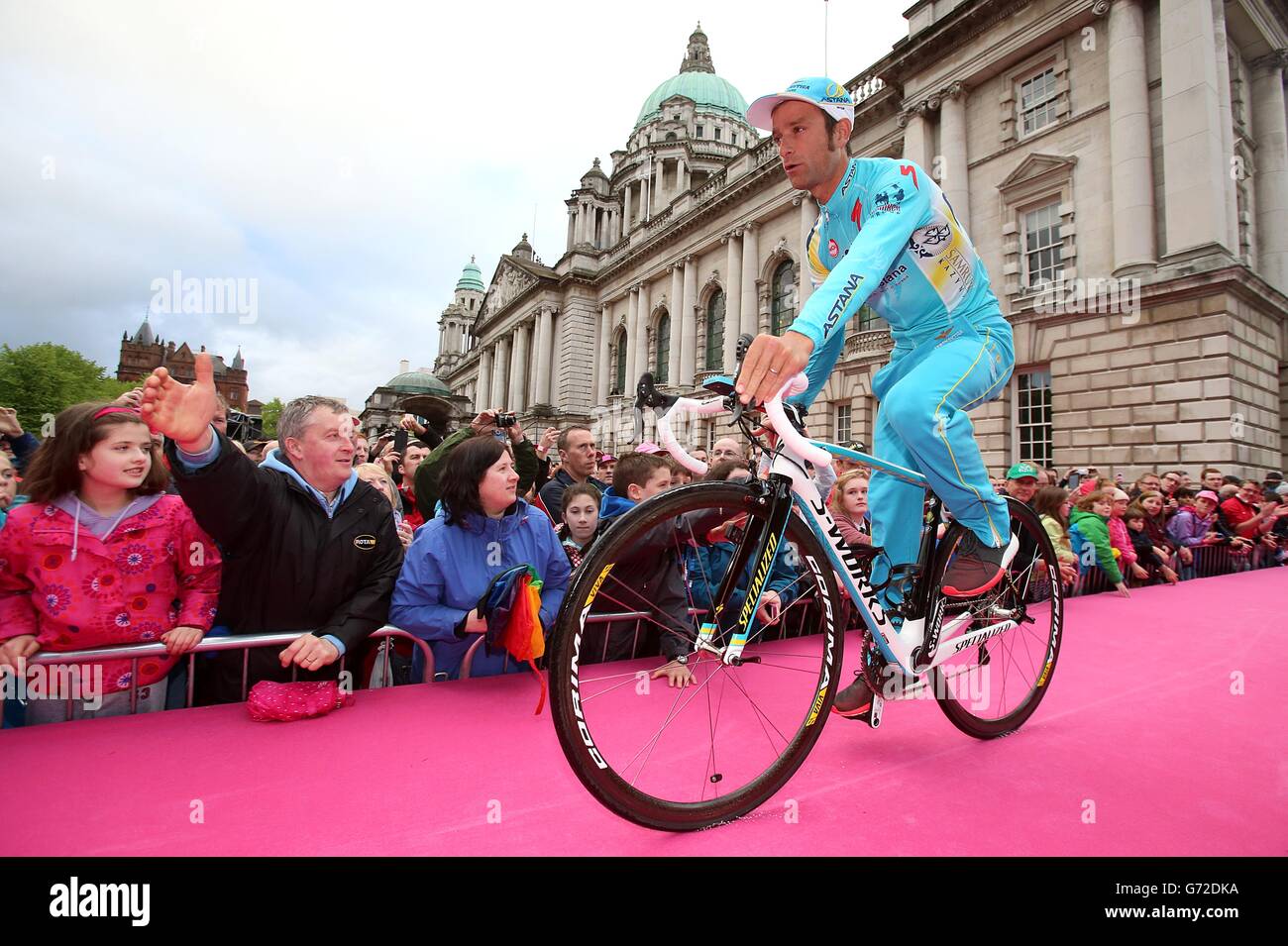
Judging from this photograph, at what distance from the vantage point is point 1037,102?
1680cm

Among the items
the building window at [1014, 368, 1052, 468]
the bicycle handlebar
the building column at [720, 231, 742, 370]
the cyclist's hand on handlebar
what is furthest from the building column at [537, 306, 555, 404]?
the cyclist's hand on handlebar

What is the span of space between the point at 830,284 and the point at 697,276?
3261 centimetres

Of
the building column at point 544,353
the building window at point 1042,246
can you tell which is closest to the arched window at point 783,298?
the building window at point 1042,246

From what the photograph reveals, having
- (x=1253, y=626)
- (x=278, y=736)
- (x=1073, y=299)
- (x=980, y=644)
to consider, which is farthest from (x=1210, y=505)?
(x=278, y=736)

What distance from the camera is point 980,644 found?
2.75 metres

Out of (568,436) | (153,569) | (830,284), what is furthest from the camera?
(568,436)

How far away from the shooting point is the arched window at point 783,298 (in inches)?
1052

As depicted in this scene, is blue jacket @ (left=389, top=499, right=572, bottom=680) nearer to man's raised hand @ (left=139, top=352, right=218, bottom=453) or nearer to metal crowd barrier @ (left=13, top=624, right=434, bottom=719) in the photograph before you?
metal crowd barrier @ (left=13, top=624, right=434, bottom=719)

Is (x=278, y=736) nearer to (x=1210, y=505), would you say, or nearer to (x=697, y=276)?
(x=1210, y=505)

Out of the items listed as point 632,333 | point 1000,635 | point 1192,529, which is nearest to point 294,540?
point 1000,635

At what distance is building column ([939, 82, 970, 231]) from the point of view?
17.9 meters

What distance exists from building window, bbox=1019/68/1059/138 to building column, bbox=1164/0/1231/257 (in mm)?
2604

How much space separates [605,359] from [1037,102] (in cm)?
2867

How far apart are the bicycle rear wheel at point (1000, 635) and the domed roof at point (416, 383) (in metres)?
65.5
